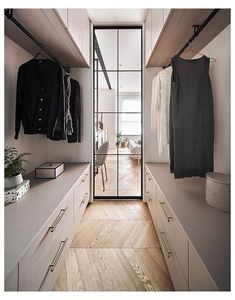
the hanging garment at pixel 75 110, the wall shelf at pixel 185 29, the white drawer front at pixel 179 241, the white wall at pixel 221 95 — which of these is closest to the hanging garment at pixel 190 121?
the white wall at pixel 221 95

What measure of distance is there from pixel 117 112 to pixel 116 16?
4.23 ft

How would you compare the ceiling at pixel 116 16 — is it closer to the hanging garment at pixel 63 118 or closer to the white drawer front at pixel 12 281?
the hanging garment at pixel 63 118

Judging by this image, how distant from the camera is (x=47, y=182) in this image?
200 centimetres

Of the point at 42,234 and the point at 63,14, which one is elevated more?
the point at 63,14

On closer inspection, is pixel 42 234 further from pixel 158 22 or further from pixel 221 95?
pixel 158 22

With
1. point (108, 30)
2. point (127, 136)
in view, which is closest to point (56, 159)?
point (127, 136)

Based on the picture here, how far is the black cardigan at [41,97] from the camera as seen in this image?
7.05 feet

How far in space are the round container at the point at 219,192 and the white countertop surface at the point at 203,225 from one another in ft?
0.12

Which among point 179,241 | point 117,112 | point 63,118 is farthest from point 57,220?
point 117,112

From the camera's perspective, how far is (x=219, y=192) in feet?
4.21

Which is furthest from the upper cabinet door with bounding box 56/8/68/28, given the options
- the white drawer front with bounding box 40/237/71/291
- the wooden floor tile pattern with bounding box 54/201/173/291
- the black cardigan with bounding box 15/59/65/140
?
the wooden floor tile pattern with bounding box 54/201/173/291

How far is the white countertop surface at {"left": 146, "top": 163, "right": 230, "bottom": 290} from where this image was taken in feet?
2.73
